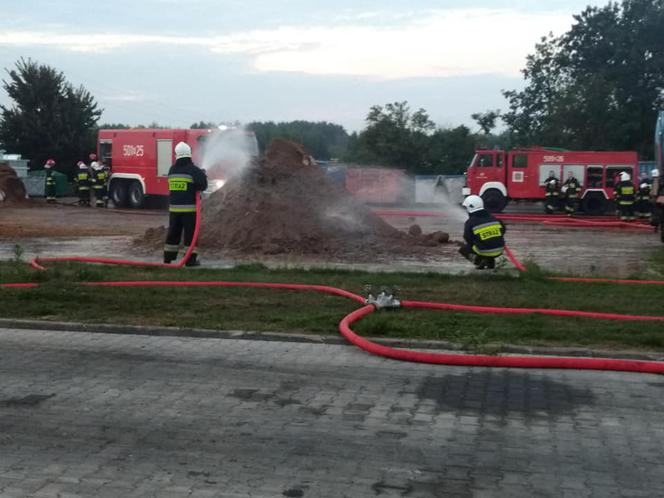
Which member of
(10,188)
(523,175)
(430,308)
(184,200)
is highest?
(523,175)

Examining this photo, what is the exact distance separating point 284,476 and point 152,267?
8.62 metres

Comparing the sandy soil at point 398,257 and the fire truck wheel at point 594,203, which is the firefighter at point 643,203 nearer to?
the fire truck wheel at point 594,203

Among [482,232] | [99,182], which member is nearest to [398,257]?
[482,232]

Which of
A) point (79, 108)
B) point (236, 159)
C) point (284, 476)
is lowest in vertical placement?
point (284, 476)

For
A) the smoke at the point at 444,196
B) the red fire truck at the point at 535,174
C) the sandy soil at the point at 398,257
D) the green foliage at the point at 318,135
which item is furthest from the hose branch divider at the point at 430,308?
the green foliage at the point at 318,135

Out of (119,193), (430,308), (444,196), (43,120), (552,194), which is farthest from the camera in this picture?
(43,120)

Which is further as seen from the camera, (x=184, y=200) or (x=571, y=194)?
(x=571, y=194)

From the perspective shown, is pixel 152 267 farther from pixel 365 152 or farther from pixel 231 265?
pixel 365 152

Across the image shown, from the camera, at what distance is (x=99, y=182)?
31.5 m

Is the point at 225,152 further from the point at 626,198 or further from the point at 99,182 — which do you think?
the point at 626,198

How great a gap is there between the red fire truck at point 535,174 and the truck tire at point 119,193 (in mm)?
12679

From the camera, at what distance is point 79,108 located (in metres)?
45.6

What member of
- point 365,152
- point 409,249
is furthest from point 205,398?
point 365,152

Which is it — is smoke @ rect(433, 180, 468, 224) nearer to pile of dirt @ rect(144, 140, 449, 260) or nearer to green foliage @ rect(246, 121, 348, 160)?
green foliage @ rect(246, 121, 348, 160)
